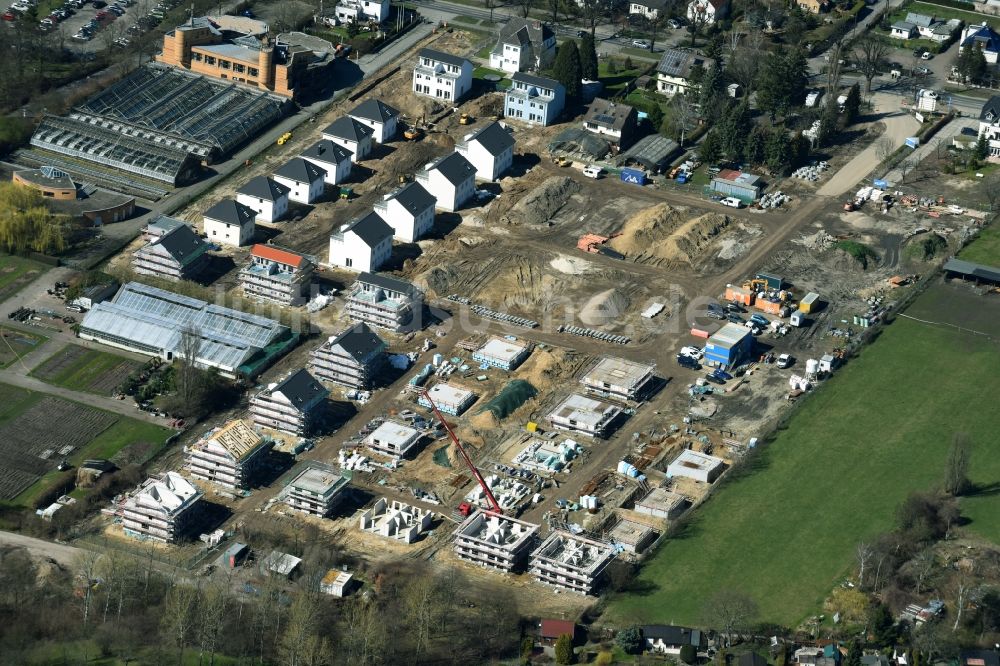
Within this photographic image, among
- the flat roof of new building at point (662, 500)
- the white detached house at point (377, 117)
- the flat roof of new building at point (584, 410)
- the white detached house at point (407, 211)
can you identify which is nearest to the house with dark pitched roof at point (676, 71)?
the white detached house at point (377, 117)

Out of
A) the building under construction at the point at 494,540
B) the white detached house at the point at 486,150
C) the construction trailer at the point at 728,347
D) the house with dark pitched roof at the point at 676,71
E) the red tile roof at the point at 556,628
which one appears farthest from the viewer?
the house with dark pitched roof at the point at 676,71

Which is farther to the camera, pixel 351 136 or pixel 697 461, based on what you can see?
pixel 351 136

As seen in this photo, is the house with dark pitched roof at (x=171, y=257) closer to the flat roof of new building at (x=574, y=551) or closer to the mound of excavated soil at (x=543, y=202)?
the mound of excavated soil at (x=543, y=202)

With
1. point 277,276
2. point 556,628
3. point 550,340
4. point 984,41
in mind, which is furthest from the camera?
point 984,41

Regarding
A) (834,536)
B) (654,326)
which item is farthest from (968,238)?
(834,536)

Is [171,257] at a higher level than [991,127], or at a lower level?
lower

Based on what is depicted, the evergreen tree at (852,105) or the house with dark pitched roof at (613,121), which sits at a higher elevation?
the evergreen tree at (852,105)

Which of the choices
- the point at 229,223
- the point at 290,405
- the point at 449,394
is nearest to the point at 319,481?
the point at 290,405

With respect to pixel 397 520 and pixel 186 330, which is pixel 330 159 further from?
pixel 397 520

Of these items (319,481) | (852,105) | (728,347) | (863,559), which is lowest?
(319,481)
